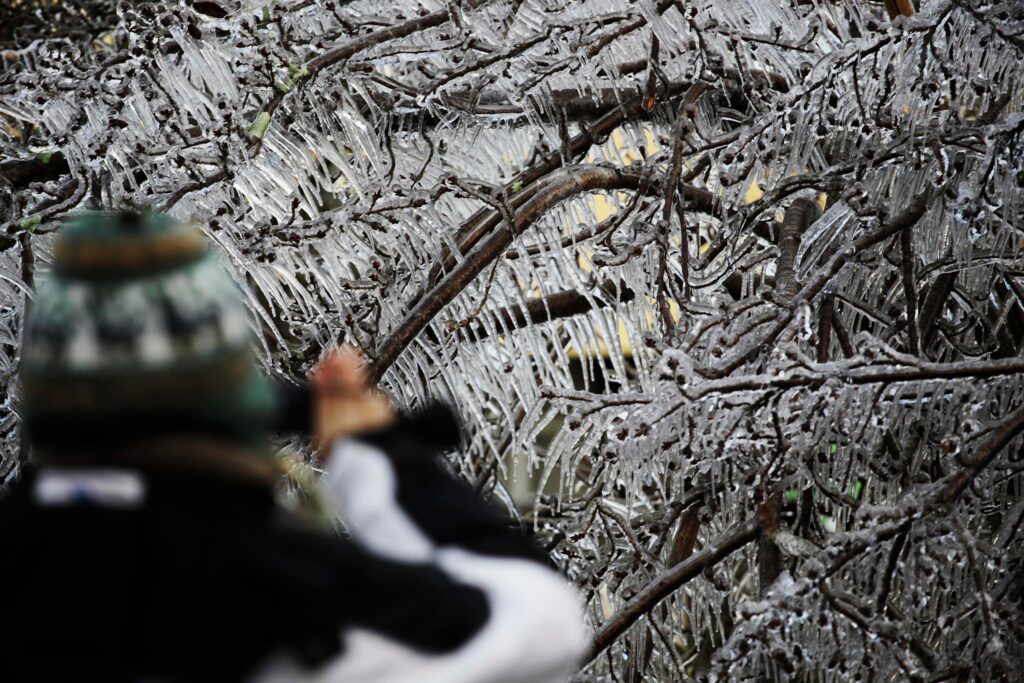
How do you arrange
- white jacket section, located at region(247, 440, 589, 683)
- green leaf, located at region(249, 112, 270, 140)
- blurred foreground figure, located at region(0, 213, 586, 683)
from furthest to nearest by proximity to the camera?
green leaf, located at region(249, 112, 270, 140)
white jacket section, located at region(247, 440, 589, 683)
blurred foreground figure, located at region(0, 213, 586, 683)

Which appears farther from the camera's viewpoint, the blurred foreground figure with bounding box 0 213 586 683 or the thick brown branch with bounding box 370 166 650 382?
the thick brown branch with bounding box 370 166 650 382

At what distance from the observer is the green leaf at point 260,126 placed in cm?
379

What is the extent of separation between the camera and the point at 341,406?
1464 mm

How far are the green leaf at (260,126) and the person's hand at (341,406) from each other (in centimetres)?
245

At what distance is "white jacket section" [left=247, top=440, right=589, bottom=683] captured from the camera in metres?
1.29

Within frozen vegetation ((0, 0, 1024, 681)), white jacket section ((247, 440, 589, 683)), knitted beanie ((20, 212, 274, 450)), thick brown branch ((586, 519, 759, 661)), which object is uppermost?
frozen vegetation ((0, 0, 1024, 681))

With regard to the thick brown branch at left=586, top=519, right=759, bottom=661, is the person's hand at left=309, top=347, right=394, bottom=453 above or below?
below

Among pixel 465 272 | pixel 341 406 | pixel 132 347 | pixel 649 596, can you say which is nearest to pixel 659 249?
pixel 465 272

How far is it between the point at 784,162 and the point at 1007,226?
0.69 meters

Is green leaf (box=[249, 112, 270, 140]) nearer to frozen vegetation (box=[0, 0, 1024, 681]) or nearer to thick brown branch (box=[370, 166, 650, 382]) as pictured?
frozen vegetation (box=[0, 0, 1024, 681])

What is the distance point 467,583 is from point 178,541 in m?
0.33

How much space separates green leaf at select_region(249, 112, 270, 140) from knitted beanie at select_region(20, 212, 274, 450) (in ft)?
8.36

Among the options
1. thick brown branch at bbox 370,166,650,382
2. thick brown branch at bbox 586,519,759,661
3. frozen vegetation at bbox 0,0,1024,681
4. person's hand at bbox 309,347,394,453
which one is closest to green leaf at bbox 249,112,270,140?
frozen vegetation at bbox 0,0,1024,681

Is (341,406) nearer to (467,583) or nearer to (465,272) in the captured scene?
(467,583)
